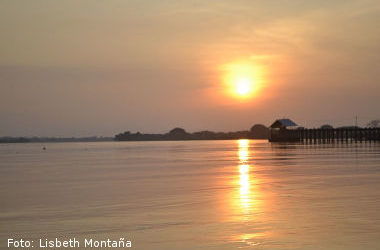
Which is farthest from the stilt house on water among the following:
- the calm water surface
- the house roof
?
the calm water surface

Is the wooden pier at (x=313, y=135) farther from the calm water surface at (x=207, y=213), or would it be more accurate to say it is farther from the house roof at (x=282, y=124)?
the calm water surface at (x=207, y=213)

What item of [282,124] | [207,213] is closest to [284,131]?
[282,124]

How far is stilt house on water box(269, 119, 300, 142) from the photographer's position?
126775 mm

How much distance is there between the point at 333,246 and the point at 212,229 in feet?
10.3

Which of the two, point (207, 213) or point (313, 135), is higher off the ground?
point (313, 135)

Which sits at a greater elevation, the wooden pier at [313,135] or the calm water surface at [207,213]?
the wooden pier at [313,135]

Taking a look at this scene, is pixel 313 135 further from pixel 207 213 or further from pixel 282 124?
pixel 207 213

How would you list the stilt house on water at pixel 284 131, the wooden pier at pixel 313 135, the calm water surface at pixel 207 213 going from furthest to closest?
the stilt house on water at pixel 284 131, the wooden pier at pixel 313 135, the calm water surface at pixel 207 213

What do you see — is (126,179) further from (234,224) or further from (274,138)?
(274,138)

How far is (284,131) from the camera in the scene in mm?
127562

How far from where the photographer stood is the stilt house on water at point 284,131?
126775 millimetres

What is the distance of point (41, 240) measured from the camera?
12.4 metres

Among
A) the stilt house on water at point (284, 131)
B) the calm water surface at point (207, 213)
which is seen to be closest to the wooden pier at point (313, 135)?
the stilt house on water at point (284, 131)

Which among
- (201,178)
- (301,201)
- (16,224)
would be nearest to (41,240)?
(16,224)
